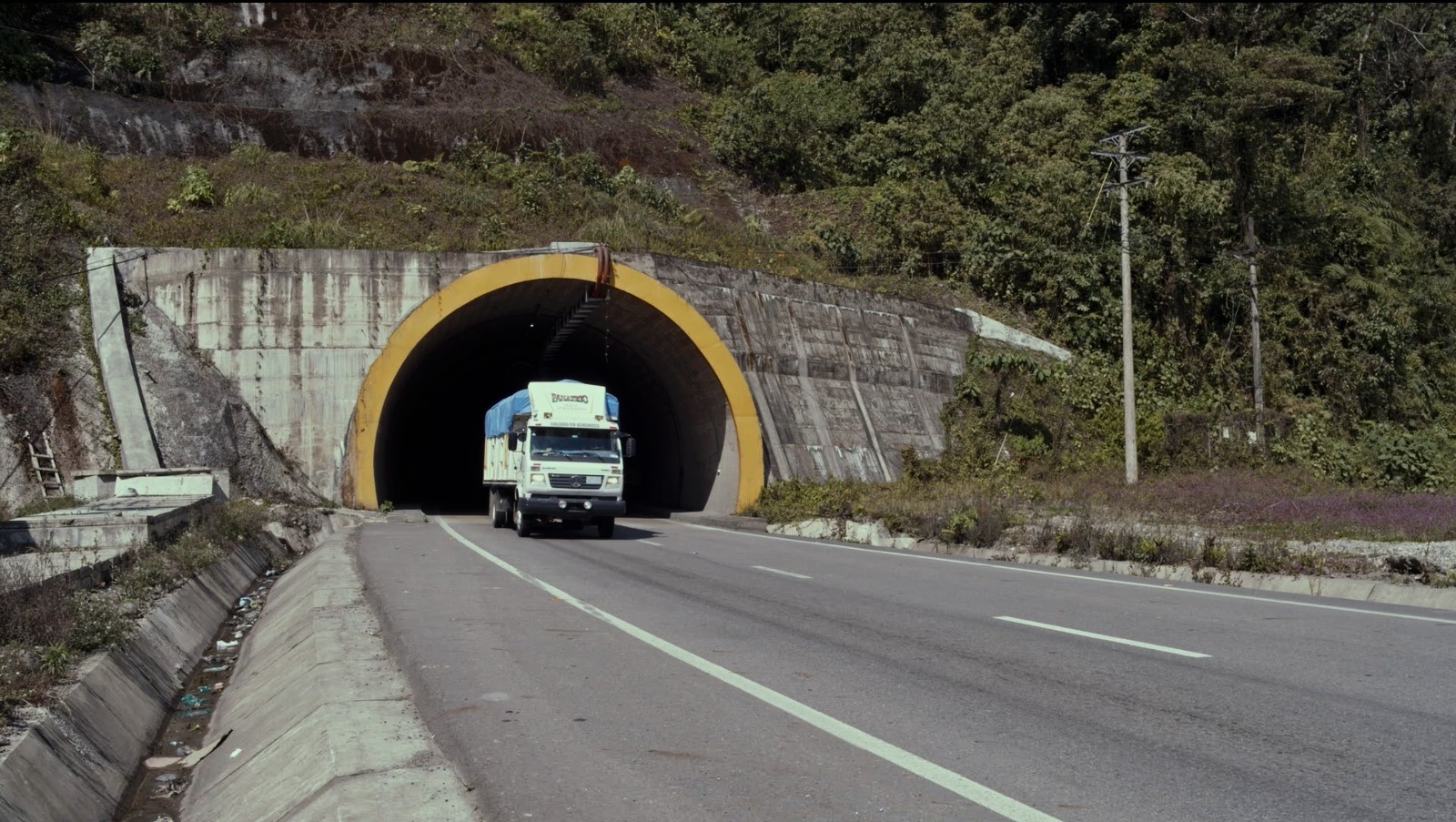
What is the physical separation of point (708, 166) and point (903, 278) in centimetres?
1225

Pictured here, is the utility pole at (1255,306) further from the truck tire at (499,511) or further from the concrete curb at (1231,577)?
the truck tire at (499,511)

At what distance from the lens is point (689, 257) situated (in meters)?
32.7

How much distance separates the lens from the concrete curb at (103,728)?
17.8ft

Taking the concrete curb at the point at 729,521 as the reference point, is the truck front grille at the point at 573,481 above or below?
above

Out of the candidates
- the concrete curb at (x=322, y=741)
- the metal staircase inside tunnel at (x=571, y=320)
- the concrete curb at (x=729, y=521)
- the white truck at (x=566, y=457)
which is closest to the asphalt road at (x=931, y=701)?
the concrete curb at (x=322, y=741)

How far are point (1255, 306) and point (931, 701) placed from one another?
35144mm

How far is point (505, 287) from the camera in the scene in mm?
28797

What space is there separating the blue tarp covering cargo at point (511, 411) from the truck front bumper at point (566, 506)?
83.3 inches

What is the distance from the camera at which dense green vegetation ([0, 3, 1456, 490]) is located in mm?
34875

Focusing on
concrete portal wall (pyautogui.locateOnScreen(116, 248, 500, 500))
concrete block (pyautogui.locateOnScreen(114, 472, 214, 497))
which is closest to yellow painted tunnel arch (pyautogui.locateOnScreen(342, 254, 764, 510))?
concrete portal wall (pyautogui.locateOnScreen(116, 248, 500, 500))

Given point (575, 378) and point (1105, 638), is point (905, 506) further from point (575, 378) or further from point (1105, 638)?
point (575, 378)

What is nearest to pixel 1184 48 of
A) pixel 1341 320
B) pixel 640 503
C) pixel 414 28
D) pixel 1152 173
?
pixel 1152 173

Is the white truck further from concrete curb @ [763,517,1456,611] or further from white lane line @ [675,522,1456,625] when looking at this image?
concrete curb @ [763,517,1456,611]

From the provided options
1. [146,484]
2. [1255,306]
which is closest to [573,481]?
[146,484]
